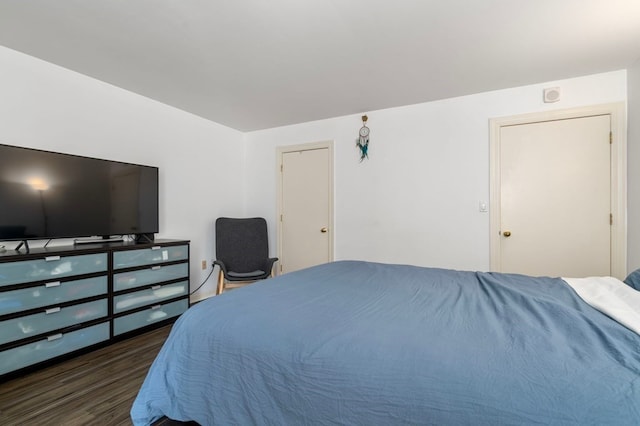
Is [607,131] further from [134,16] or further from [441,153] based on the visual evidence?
[134,16]

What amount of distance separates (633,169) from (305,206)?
3193 mm

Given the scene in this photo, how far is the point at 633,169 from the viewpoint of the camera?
8.22 ft

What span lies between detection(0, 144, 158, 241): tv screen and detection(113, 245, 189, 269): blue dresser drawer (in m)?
0.28

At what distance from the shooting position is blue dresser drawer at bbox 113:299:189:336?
2578 mm

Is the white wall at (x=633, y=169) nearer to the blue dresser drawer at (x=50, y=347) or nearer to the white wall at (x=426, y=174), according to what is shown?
the white wall at (x=426, y=174)

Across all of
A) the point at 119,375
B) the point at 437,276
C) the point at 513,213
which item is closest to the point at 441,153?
the point at 513,213

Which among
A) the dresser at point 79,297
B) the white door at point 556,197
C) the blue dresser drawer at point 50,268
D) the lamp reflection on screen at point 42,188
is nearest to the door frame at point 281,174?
the dresser at point 79,297

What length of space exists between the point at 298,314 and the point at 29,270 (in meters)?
2.07

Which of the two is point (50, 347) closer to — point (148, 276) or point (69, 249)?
point (69, 249)

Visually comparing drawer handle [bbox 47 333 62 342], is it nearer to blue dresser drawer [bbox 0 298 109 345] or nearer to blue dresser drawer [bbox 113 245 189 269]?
blue dresser drawer [bbox 0 298 109 345]

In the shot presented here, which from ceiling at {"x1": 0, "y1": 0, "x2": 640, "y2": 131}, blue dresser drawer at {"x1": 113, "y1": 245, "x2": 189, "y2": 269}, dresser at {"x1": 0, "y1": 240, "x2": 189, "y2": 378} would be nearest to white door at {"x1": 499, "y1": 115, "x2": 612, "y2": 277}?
ceiling at {"x1": 0, "y1": 0, "x2": 640, "y2": 131}

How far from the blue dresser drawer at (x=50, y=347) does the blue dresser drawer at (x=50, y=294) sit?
25 centimetres

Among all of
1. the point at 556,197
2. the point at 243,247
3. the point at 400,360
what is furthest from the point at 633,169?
the point at 243,247

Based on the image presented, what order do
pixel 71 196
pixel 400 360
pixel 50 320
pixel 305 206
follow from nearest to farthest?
pixel 400 360
pixel 50 320
pixel 71 196
pixel 305 206
